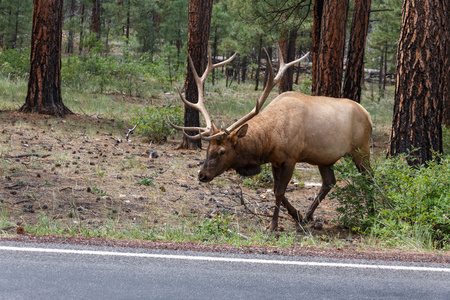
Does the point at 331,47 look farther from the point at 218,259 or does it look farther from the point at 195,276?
the point at 195,276

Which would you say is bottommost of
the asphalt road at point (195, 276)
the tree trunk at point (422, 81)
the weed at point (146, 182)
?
the weed at point (146, 182)

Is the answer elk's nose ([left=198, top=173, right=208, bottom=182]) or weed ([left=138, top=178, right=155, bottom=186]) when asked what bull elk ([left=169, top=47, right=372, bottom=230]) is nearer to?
elk's nose ([left=198, top=173, right=208, bottom=182])

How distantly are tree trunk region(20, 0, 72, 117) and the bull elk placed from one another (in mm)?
7999

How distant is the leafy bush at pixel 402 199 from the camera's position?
6770 millimetres

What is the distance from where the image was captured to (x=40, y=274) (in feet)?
15.6

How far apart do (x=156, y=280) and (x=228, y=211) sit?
4.28 m

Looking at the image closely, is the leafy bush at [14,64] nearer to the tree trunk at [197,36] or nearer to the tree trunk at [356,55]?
the tree trunk at [197,36]

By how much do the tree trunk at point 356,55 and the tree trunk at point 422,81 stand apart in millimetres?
6964

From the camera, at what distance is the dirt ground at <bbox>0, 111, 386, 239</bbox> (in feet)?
26.6

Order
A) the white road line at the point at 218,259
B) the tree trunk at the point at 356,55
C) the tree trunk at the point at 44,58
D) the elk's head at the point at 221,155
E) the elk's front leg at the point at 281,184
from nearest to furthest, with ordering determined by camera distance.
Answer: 1. the white road line at the point at 218,259
2. the elk's head at the point at 221,155
3. the elk's front leg at the point at 281,184
4. the tree trunk at the point at 44,58
5. the tree trunk at the point at 356,55

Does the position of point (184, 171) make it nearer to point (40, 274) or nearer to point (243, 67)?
point (40, 274)

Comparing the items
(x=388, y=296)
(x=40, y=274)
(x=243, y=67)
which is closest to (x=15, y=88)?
(x=40, y=274)

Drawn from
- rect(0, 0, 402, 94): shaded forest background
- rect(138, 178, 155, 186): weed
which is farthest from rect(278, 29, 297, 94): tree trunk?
rect(138, 178, 155, 186): weed

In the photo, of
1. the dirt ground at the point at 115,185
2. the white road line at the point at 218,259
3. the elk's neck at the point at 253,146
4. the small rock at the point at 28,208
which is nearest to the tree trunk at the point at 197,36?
the dirt ground at the point at 115,185
